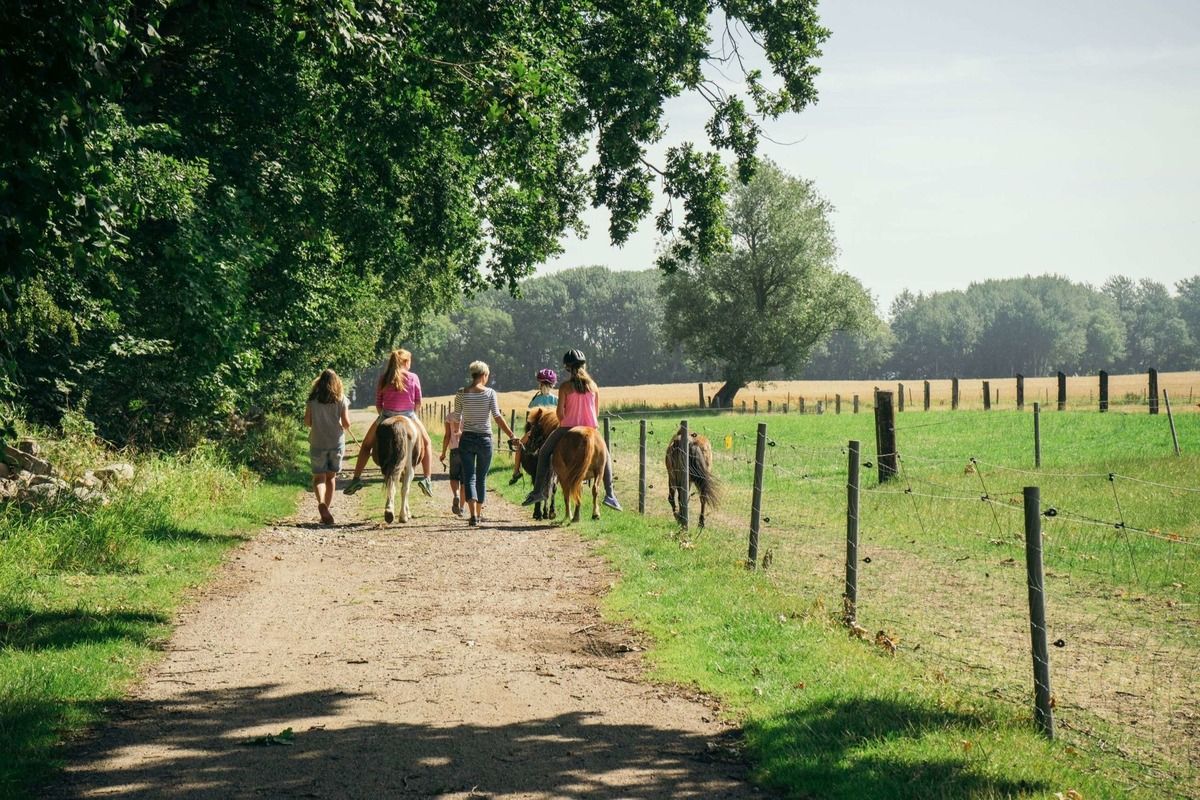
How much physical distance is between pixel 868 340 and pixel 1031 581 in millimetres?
138381

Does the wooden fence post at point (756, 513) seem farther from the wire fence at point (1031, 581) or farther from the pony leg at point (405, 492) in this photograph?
the pony leg at point (405, 492)

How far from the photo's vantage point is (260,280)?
17781mm

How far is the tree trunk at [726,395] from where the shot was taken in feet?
220

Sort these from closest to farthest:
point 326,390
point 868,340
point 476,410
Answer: point 476,410, point 326,390, point 868,340

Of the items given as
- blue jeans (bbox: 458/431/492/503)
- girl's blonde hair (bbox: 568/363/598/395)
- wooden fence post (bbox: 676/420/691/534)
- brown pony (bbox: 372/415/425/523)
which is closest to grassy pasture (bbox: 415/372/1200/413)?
wooden fence post (bbox: 676/420/691/534)

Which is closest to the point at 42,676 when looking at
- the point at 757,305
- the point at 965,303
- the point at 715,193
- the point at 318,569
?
the point at 318,569

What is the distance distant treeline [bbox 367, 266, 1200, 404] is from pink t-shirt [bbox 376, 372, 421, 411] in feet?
409

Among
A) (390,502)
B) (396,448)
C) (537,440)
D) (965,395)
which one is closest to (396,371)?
(396,448)

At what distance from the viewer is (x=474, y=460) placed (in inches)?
587

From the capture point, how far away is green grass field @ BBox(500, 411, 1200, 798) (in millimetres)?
5547

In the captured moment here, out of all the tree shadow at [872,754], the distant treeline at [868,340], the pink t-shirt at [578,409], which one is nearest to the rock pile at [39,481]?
the pink t-shirt at [578,409]

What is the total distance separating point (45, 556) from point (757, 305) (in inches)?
2316

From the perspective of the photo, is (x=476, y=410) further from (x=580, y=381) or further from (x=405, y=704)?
(x=405, y=704)

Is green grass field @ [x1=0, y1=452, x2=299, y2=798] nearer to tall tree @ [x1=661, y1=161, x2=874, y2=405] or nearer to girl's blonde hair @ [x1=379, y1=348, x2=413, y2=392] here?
girl's blonde hair @ [x1=379, y1=348, x2=413, y2=392]
